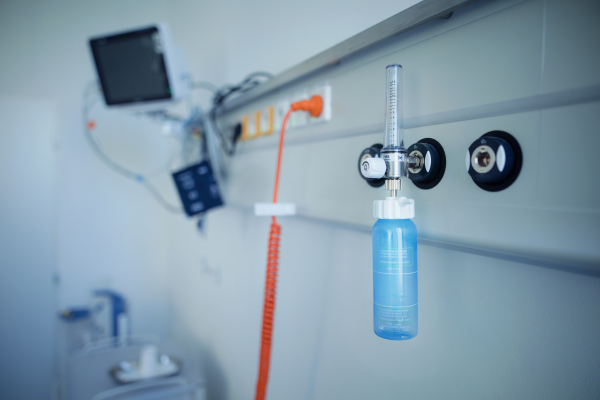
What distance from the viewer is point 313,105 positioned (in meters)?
0.82

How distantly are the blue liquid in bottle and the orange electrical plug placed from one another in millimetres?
376

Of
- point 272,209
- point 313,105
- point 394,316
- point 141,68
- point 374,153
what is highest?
point 141,68

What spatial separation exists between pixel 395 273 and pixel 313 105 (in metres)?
0.45

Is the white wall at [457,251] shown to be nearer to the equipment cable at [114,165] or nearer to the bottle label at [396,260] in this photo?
the bottle label at [396,260]

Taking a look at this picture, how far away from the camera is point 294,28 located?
1.09 m

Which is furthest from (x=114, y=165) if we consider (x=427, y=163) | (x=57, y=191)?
(x=427, y=163)

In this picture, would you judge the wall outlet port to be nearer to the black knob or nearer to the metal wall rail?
the metal wall rail

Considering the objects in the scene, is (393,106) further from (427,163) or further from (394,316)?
(394,316)

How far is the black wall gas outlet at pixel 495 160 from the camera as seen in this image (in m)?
0.46

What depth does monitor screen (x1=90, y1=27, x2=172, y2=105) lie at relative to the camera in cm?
137

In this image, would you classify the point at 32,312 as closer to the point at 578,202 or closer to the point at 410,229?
the point at 410,229

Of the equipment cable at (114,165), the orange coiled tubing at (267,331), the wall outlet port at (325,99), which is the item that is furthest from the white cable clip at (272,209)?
the equipment cable at (114,165)

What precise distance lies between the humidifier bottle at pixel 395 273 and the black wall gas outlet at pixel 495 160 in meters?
0.10

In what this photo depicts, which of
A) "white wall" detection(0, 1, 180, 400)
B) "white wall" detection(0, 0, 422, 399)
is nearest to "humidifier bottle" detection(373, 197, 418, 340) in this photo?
"white wall" detection(0, 0, 422, 399)
